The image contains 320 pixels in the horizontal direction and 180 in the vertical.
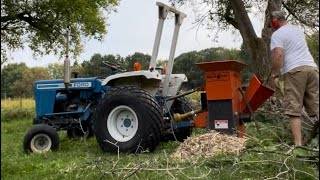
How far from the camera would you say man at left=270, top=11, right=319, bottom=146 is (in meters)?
5.18

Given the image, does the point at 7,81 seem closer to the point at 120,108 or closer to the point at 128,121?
the point at 120,108

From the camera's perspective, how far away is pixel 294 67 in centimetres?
524

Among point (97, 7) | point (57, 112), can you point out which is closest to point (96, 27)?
point (97, 7)

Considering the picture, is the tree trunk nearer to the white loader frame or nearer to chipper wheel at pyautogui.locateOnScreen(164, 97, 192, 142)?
chipper wheel at pyautogui.locateOnScreen(164, 97, 192, 142)

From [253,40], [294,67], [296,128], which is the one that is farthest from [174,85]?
[253,40]

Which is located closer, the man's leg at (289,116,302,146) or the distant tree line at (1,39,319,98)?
the man's leg at (289,116,302,146)

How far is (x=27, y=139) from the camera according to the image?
7.48 metres

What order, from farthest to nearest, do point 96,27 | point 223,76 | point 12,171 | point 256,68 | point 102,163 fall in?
point 96,27 → point 256,68 → point 223,76 → point 12,171 → point 102,163

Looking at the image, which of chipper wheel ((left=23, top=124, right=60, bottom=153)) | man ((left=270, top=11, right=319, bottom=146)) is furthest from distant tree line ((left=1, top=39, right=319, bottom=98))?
man ((left=270, top=11, right=319, bottom=146))

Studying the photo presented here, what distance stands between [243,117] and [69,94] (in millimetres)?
3548

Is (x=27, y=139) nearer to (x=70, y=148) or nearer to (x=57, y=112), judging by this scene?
(x=70, y=148)

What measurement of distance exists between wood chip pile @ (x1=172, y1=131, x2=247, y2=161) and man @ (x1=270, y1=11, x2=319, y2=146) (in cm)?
72

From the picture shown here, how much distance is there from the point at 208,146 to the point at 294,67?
1.37 metres

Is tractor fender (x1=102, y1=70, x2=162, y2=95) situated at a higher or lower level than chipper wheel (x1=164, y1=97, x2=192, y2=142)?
higher
